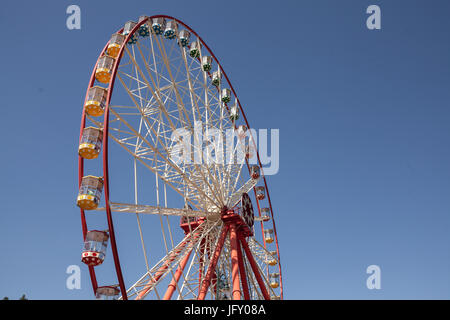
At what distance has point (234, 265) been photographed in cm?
1778

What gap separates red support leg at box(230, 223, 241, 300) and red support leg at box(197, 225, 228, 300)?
0.40m

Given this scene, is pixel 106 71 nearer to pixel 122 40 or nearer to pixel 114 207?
pixel 122 40

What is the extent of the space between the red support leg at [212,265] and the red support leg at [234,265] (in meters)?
0.40

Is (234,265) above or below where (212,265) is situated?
below

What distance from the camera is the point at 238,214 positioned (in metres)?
19.7

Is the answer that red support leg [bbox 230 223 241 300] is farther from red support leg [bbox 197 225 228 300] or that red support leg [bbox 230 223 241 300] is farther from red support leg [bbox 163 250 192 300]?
red support leg [bbox 163 250 192 300]

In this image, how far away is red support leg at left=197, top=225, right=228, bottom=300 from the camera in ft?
52.8

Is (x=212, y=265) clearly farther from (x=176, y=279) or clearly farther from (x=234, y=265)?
(x=176, y=279)

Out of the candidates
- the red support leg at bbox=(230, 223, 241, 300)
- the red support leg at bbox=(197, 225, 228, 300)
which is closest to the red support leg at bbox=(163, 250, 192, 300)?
the red support leg at bbox=(197, 225, 228, 300)

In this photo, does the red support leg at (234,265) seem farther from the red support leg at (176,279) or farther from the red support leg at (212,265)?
the red support leg at (176,279)

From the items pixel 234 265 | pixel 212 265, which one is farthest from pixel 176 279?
pixel 234 265

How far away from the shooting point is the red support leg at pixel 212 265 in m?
16.1

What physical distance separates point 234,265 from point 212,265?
1200mm

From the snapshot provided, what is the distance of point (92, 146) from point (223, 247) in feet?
30.4
